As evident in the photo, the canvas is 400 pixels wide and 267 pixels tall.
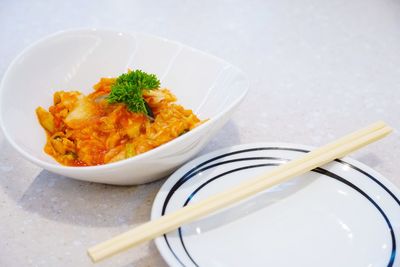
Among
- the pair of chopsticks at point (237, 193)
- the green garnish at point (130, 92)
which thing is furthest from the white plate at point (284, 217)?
the green garnish at point (130, 92)

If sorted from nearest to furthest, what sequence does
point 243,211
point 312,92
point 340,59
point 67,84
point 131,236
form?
point 131,236, point 243,211, point 67,84, point 312,92, point 340,59

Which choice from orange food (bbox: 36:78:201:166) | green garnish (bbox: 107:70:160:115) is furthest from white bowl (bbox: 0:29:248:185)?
green garnish (bbox: 107:70:160:115)

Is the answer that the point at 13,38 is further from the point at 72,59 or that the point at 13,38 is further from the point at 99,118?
the point at 99,118

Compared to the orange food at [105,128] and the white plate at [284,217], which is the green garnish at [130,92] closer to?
A: the orange food at [105,128]

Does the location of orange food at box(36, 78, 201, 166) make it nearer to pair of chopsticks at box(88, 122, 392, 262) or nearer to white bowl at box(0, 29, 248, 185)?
white bowl at box(0, 29, 248, 185)

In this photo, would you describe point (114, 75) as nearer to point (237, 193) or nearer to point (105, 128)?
point (105, 128)

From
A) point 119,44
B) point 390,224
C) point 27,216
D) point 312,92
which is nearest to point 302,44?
point 312,92

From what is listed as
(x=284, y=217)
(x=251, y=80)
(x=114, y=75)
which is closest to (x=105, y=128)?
(x=114, y=75)
